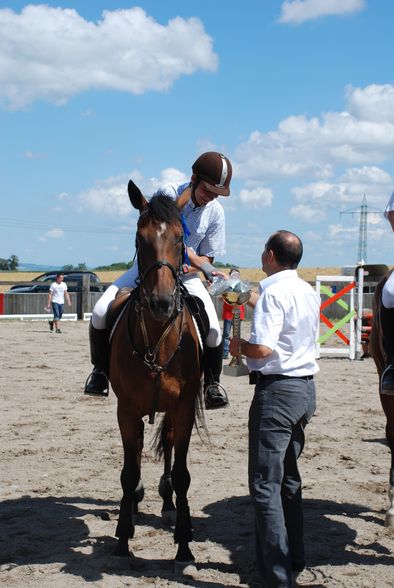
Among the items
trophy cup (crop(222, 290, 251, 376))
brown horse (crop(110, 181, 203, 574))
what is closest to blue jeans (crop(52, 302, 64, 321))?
brown horse (crop(110, 181, 203, 574))

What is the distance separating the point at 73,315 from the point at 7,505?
73.5 feet

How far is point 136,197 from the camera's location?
5.29 metres

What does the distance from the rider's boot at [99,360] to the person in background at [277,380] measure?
1.83 metres

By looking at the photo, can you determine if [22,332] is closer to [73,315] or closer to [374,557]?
[73,315]

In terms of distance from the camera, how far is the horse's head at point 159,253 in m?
4.68

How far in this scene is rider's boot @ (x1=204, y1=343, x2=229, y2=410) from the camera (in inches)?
232

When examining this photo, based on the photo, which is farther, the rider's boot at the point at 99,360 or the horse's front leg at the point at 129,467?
the rider's boot at the point at 99,360

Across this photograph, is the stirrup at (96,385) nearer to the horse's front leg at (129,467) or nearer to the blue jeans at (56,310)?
the horse's front leg at (129,467)

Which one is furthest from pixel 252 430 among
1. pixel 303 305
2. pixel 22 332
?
pixel 22 332

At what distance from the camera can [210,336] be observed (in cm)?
580

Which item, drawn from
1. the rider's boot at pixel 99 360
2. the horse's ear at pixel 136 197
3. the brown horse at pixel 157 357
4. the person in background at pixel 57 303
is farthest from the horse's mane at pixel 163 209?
the person in background at pixel 57 303

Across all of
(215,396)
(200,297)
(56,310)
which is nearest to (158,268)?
(200,297)

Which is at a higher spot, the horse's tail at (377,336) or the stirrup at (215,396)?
the horse's tail at (377,336)

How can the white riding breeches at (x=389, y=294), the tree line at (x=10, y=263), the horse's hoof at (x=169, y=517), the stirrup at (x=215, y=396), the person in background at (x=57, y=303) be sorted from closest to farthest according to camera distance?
the white riding breeches at (x=389, y=294) < the stirrup at (x=215, y=396) < the horse's hoof at (x=169, y=517) < the person in background at (x=57, y=303) < the tree line at (x=10, y=263)
